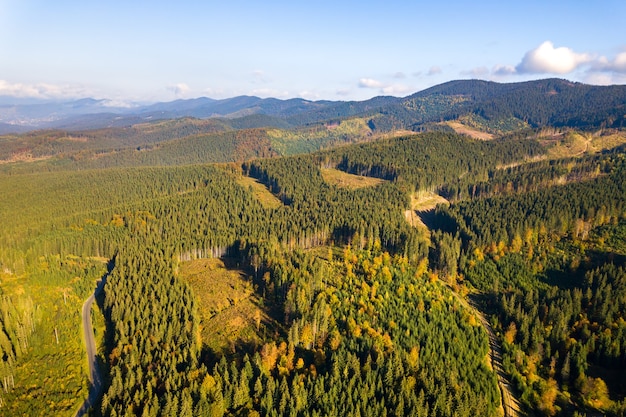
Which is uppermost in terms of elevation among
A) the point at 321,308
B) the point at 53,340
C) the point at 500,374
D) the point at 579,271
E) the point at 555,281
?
the point at 321,308

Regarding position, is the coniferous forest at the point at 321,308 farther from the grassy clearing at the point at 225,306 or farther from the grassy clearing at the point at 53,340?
the grassy clearing at the point at 225,306

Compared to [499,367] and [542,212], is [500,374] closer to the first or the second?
[499,367]

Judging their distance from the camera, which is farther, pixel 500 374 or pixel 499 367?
pixel 499 367

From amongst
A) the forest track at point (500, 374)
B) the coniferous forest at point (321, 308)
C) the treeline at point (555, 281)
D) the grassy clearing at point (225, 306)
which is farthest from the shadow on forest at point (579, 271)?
the grassy clearing at point (225, 306)

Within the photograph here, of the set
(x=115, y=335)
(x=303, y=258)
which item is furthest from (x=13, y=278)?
(x=303, y=258)

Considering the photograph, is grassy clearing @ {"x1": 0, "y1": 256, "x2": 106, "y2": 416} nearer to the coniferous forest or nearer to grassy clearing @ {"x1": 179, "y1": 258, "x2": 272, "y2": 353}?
the coniferous forest

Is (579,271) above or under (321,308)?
under

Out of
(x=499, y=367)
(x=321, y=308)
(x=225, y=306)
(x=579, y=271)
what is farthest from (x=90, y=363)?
(x=579, y=271)

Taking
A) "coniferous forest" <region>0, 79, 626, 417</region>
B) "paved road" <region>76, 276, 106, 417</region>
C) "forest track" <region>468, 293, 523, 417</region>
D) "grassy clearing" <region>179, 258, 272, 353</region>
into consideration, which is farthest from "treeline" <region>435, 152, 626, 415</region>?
"paved road" <region>76, 276, 106, 417</region>
